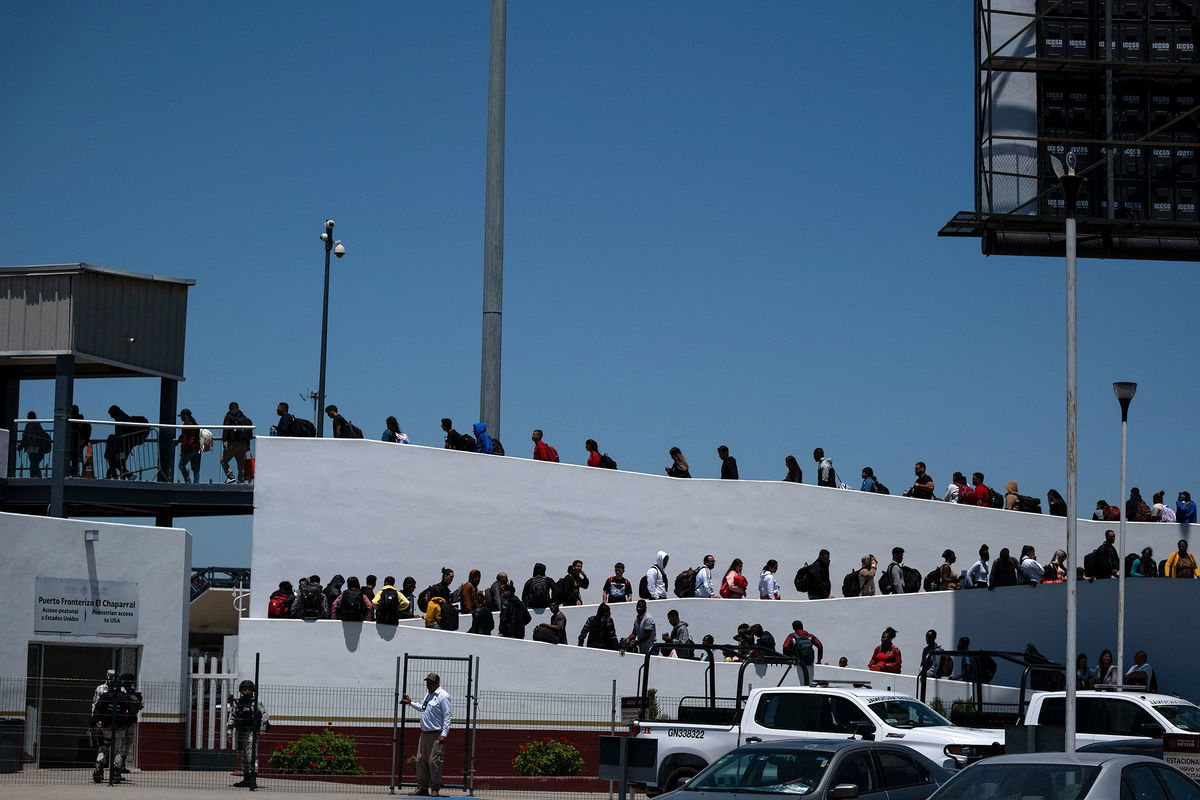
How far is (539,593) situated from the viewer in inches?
1208

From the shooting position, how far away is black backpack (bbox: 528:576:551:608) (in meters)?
30.7

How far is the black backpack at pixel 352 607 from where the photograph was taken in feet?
94.0

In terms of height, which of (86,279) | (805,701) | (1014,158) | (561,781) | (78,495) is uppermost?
(1014,158)

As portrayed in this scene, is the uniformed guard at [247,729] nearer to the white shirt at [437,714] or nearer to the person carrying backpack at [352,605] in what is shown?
the white shirt at [437,714]

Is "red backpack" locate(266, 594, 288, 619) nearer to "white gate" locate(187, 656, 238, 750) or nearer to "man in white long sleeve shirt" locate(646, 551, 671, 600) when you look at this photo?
"white gate" locate(187, 656, 238, 750)

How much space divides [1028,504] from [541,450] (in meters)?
11.4

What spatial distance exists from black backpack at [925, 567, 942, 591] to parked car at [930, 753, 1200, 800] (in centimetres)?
2178

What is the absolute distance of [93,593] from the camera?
84.4 feet

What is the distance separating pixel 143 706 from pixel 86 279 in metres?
10.5

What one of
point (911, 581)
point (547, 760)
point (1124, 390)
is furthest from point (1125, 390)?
Answer: point (547, 760)

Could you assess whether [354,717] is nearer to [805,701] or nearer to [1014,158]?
[805,701]

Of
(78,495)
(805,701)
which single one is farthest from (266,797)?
(78,495)

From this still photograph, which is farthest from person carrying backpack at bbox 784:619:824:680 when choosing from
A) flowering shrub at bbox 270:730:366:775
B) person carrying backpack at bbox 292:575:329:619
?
person carrying backpack at bbox 292:575:329:619

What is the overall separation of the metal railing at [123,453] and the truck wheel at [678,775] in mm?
15787
